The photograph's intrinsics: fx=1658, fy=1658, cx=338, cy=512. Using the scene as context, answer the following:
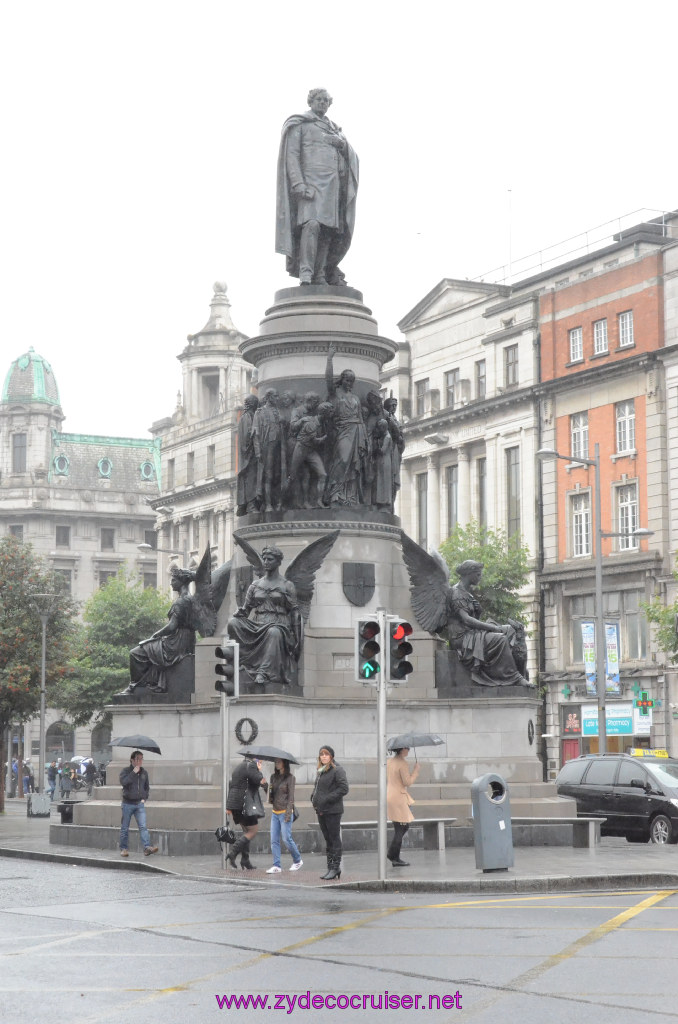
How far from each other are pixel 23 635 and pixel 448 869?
31.7 metres

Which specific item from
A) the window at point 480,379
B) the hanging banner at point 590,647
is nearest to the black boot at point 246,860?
the hanging banner at point 590,647

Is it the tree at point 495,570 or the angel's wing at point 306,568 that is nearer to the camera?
the angel's wing at point 306,568

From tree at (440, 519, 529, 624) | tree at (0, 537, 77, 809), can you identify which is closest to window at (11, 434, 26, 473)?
tree at (440, 519, 529, 624)

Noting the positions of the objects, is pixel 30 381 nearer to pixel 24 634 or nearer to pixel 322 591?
pixel 24 634

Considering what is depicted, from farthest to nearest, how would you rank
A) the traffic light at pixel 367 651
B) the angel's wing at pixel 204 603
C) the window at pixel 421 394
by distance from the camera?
the window at pixel 421 394 → the angel's wing at pixel 204 603 → the traffic light at pixel 367 651

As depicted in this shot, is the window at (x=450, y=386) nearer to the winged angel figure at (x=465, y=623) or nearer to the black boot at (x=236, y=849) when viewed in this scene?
the winged angel figure at (x=465, y=623)

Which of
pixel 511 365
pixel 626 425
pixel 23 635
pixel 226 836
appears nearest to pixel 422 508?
pixel 511 365

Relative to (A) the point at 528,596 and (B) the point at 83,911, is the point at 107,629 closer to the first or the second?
(A) the point at 528,596

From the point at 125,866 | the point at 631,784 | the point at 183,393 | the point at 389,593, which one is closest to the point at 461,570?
the point at 389,593

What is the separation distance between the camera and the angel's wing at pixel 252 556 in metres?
26.0

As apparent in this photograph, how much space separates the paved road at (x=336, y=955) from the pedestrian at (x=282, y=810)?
2.28 m

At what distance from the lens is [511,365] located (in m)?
73.4

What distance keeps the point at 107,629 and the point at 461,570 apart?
169 feet

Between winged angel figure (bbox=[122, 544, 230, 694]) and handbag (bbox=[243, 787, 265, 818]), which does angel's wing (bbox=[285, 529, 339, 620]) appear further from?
handbag (bbox=[243, 787, 265, 818])
